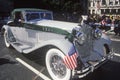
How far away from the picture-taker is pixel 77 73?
207 inches

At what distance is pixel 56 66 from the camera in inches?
230

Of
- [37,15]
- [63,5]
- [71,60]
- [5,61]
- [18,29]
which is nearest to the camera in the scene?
[71,60]

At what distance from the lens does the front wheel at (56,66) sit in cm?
554

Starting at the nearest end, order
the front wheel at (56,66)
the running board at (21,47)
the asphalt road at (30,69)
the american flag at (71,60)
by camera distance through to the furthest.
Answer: the american flag at (71,60) < the front wheel at (56,66) < the asphalt road at (30,69) < the running board at (21,47)

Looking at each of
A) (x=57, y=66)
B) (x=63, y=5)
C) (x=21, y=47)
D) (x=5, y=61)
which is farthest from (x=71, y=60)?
(x=63, y=5)

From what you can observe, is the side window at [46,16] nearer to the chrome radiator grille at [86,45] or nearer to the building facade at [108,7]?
the chrome radiator grille at [86,45]

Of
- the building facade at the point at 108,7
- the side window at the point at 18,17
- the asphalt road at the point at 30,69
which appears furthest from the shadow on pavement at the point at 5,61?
the building facade at the point at 108,7

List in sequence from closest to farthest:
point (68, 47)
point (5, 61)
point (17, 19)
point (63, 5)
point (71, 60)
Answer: point (71, 60) < point (68, 47) < point (5, 61) < point (17, 19) < point (63, 5)

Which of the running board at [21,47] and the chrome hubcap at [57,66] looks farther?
the running board at [21,47]

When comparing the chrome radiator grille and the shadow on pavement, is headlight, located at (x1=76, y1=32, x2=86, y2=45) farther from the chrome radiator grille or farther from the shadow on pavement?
the shadow on pavement

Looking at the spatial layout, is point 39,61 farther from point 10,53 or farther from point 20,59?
point 10,53

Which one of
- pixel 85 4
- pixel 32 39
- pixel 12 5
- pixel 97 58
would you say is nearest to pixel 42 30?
pixel 32 39

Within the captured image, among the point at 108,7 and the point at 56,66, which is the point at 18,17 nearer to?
the point at 56,66

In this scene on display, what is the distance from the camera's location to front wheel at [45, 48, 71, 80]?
18.2ft
